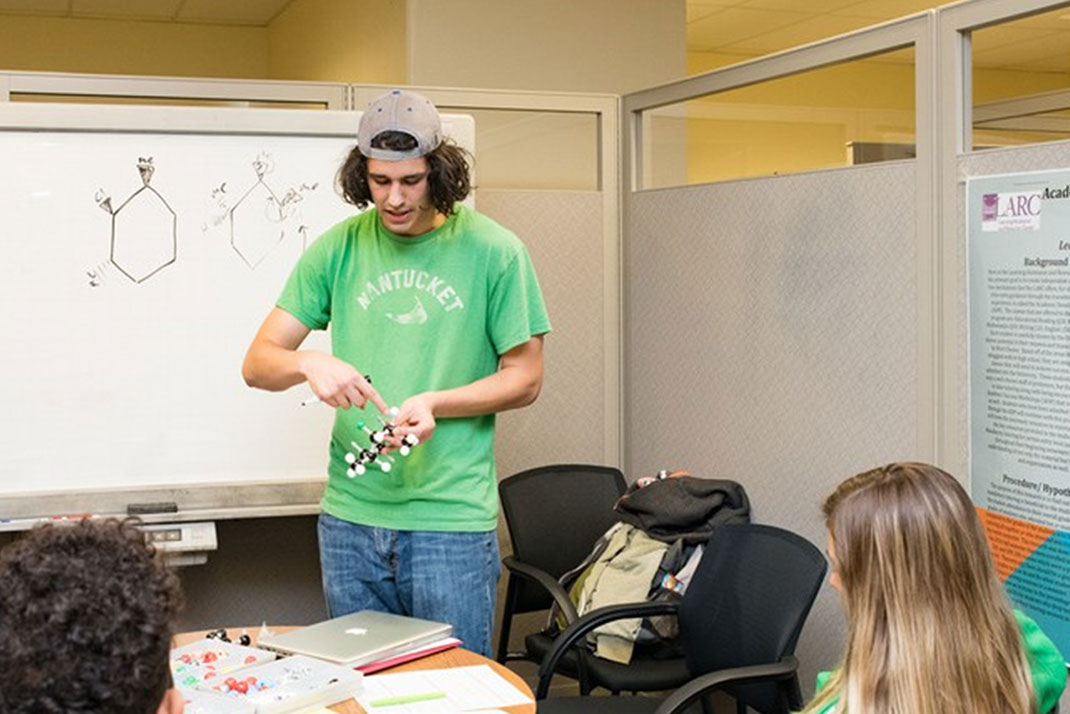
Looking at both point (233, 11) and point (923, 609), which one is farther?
→ point (233, 11)

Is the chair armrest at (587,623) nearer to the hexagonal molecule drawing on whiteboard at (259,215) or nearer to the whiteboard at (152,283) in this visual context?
the whiteboard at (152,283)

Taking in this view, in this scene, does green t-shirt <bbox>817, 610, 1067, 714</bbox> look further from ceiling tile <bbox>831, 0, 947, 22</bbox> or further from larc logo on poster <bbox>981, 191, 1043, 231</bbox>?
ceiling tile <bbox>831, 0, 947, 22</bbox>

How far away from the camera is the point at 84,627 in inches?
37.3

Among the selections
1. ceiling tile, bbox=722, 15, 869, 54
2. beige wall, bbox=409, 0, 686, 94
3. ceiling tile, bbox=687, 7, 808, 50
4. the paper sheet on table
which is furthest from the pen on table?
ceiling tile, bbox=722, 15, 869, 54

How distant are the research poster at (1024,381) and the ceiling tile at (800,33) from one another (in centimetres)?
574

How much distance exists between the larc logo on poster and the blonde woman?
878 millimetres

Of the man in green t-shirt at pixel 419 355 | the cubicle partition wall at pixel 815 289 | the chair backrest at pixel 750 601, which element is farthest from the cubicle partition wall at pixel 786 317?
the man in green t-shirt at pixel 419 355

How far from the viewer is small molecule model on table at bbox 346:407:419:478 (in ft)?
7.46

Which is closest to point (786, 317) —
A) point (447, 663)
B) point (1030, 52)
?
point (447, 663)

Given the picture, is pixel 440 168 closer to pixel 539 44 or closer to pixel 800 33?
pixel 539 44

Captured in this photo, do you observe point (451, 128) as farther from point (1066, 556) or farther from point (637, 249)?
point (1066, 556)

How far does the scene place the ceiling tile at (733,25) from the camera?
788 cm

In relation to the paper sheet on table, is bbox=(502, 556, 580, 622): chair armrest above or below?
below

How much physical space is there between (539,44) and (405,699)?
3493 millimetres
